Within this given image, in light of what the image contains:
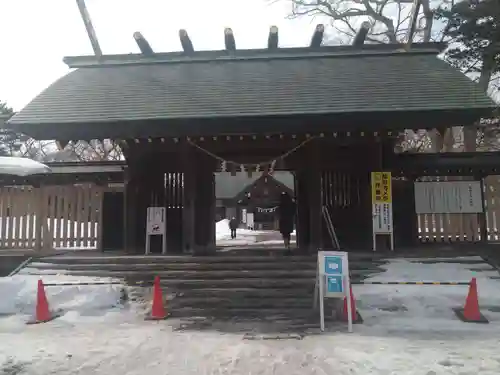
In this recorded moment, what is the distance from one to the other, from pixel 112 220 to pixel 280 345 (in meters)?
7.74

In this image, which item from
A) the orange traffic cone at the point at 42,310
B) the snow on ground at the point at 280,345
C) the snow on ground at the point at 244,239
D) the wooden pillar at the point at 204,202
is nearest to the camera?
the snow on ground at the point at 280,345

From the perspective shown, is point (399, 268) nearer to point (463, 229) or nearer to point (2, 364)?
point (463, 229)

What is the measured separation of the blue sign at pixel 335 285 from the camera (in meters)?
6.59

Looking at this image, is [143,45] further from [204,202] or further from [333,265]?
[333,265]

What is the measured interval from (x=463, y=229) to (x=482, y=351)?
6.36 meters

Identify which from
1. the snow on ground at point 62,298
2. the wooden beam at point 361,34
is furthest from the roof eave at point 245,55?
the snow on ground at point 62,298

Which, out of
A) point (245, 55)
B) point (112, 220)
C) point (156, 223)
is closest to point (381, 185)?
point (245, 55)

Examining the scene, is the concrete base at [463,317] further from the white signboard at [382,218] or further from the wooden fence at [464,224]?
the wooden fence at [464,224]

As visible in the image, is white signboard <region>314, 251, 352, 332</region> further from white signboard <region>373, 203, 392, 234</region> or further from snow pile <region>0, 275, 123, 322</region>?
snow pile <region>0, 275, 123, 322</region>

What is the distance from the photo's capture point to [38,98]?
10.7 m

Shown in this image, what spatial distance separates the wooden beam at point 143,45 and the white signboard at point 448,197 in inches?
339

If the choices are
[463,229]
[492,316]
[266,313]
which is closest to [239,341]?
[266,313]

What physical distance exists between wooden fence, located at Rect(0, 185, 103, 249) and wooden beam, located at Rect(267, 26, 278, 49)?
21.4 feet

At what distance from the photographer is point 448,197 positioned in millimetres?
11000
